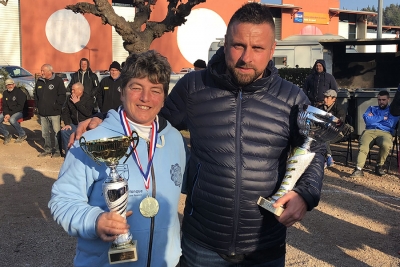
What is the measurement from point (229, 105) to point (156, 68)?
45 centimetres

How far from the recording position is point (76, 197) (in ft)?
7.45

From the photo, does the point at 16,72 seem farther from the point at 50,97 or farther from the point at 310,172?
the point at 310,172

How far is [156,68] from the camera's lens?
2.40m

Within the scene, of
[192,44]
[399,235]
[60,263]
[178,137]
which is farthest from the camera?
[192,44]

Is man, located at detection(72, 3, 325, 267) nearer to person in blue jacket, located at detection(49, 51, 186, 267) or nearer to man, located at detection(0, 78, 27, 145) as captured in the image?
person in blue jacket, located at detection(49, 51, 186, 267)

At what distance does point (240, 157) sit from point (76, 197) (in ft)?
2.77

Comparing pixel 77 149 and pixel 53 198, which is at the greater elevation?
pixel 77 149

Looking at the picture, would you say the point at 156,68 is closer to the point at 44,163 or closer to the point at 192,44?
the point at 44,163

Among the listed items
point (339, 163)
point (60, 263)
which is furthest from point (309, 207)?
point (339, 163)

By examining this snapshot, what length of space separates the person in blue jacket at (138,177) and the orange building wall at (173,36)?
93.0 feet

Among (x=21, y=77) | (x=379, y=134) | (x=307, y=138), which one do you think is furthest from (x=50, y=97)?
Result: (x=21, y=77)

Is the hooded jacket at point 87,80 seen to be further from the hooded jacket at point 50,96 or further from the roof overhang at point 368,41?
the roof overhang at point 368,41

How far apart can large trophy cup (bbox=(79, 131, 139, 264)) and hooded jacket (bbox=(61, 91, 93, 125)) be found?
7.95 meters

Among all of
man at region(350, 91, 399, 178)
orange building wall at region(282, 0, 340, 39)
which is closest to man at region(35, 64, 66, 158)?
man at region(350, 91, 399, 178)
